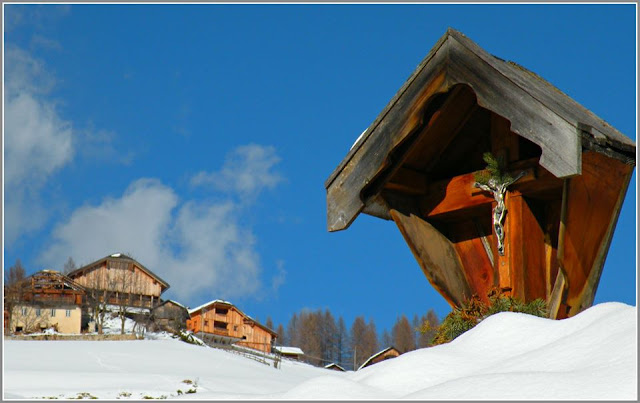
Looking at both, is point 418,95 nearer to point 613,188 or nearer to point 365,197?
point 365,197

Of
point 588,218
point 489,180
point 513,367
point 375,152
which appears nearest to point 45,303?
point 489,180

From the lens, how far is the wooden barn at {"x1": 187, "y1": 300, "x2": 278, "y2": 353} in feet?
256

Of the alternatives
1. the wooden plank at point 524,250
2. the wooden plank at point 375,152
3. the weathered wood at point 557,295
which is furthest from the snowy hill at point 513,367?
the wooden plank at point 524,250

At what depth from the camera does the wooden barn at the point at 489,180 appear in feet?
17.6

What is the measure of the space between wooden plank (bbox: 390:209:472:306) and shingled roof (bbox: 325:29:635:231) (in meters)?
0.40

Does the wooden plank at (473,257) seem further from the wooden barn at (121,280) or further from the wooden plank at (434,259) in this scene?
the wooden barn at (121,280)

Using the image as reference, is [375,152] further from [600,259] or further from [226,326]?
[226,326]

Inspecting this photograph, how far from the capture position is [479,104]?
5672 millimetres

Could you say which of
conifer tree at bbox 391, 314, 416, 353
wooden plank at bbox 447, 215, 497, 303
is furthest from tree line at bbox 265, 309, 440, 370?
wooden plank at bbox 447, 215, 497, 303

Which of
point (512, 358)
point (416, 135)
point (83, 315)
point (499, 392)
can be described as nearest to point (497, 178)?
point (416, 135)

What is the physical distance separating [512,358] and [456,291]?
3222 mm

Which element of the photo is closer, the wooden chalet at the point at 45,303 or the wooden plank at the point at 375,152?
the wooden plank at the point at 375,152

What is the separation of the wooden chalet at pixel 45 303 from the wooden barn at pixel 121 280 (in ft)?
12.2

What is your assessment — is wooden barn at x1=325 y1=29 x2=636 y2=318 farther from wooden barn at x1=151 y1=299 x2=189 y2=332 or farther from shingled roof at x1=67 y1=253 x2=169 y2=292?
shingled roof at x1=67 y1=253 x2=169 y2=292
